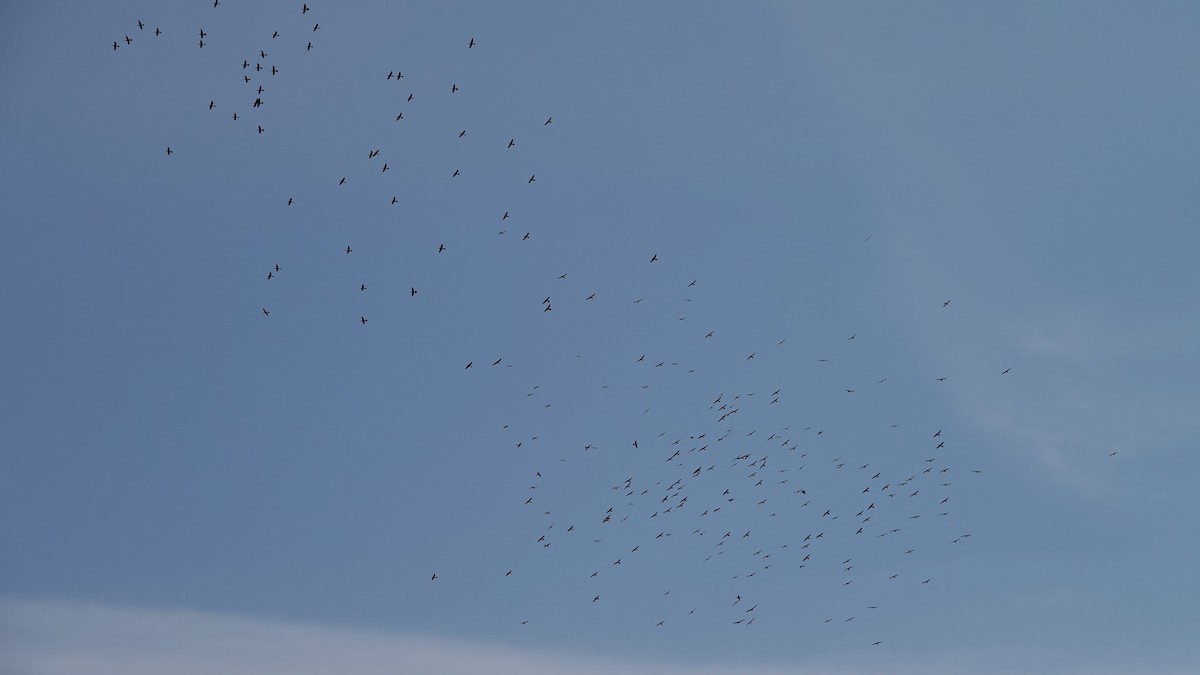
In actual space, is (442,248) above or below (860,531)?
above

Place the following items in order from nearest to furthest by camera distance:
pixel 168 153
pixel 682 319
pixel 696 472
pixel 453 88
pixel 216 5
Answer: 1. pixel 216 5
2. pixel 168 153
3. pixel 453 88
4. pixel 682 319
5. pixel 696 472

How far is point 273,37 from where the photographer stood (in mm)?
85250

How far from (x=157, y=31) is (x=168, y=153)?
27.9 ft

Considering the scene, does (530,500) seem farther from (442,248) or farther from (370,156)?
(370,156)

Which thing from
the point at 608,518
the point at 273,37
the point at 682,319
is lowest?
the point at 608,518

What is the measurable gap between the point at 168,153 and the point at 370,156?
1411 cm

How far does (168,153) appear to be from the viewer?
86500 millimetres

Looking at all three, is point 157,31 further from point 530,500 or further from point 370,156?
point 530,500

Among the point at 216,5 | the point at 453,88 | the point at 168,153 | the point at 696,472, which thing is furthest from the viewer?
the point at 696,472

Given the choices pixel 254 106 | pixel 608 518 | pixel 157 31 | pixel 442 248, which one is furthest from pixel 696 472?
pixel 157 31

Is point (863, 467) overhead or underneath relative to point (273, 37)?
underneath

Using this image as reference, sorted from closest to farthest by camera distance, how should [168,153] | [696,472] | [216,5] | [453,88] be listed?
[216,5] → [168,153] → [453,88] → [696,472]

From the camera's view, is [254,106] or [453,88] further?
[453,88]

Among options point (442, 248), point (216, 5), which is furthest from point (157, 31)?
point (442, 248)
